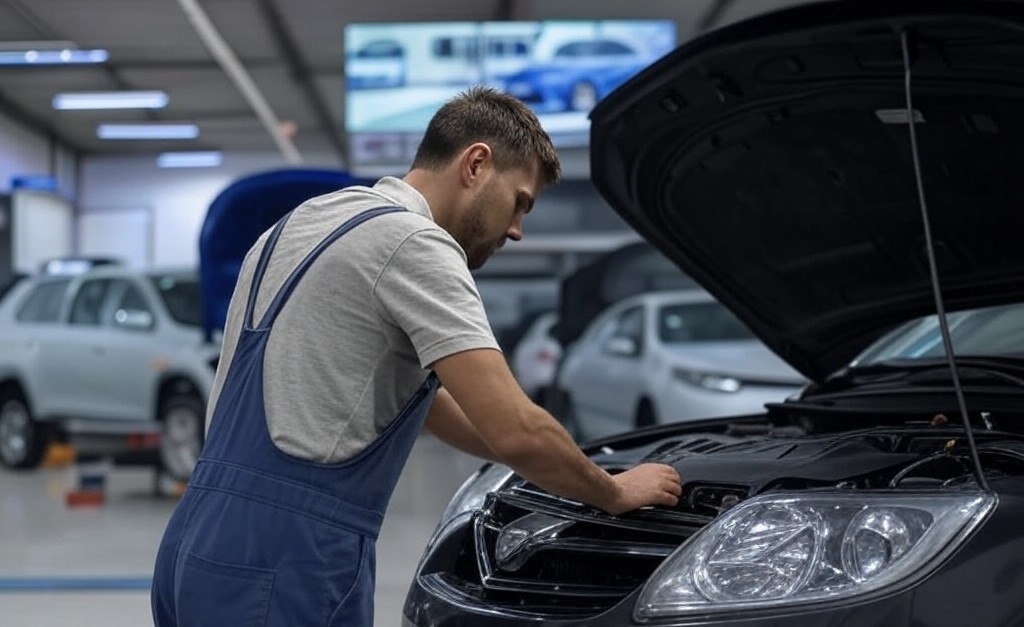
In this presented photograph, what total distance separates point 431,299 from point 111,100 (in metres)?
22.2

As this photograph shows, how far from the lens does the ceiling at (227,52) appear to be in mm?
16844

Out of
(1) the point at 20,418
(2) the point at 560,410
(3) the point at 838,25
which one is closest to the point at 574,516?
(3) the point at 838,25

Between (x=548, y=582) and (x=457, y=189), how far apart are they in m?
0.66

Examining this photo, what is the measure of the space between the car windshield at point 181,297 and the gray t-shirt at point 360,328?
8.75 metres

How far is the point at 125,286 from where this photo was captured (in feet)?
37.3

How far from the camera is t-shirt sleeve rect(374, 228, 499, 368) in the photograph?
214 cm

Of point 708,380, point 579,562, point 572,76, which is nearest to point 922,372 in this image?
point 579,562

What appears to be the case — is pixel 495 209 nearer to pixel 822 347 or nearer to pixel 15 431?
pixel 822 347

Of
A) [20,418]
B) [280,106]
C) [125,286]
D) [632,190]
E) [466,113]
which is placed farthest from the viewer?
[280,106]

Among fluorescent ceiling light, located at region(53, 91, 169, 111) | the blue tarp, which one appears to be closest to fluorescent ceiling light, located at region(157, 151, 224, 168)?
fluorescent ceiling light, located at region(53, 91, 169, 111)

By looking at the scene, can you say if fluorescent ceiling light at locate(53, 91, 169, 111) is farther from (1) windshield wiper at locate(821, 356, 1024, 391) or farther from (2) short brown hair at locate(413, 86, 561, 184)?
(2) short brown hair at locate(413, 86, 561, 184)

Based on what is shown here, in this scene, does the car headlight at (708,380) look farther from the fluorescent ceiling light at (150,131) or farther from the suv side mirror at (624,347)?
the fluorescent ceiling light at (150,131)

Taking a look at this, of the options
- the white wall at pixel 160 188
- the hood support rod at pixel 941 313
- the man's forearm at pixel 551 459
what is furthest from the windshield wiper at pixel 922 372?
the white wall at pixel 160 188

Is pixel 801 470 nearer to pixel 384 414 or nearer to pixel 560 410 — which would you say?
pixel 384 414
